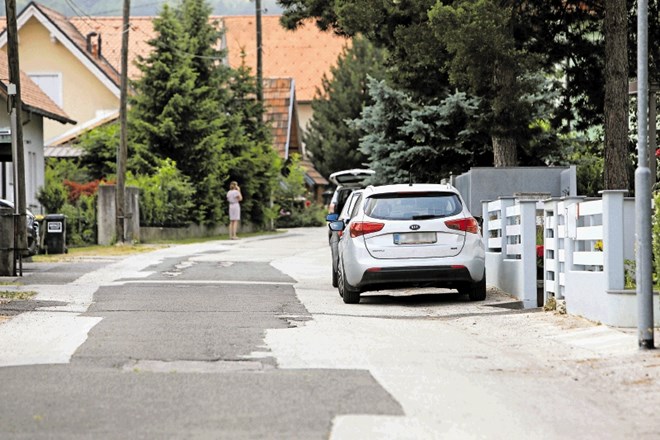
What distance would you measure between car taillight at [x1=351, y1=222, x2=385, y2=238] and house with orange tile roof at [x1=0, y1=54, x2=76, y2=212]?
64.4 feet

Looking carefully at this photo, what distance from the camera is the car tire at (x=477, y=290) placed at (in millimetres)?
17672

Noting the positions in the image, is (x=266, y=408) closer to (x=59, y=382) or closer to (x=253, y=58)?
(x=59, y=382)

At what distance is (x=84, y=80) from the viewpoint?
5634cm

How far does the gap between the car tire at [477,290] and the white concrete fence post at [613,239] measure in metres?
4.57

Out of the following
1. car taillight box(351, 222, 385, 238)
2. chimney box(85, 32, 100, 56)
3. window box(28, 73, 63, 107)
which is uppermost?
chimney box(85, 32, 100, 56)

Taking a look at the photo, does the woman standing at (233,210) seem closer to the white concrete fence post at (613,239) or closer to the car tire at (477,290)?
the car tire at (477,290)

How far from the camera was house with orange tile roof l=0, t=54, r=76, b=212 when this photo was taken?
3725 cm

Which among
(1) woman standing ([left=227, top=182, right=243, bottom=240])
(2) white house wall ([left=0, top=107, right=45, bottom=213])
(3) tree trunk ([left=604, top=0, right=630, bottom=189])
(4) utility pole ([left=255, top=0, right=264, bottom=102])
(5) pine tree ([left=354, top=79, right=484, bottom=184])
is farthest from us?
(4) utility pole ([left=255, top=0, right=264, bottom=102])

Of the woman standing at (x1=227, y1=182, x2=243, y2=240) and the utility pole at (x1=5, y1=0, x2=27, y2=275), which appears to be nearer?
the utility pole at (x1=5, y1=0, x2=27, y2=275)

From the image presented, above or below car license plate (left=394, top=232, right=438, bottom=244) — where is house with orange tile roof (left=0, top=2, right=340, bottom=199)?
above

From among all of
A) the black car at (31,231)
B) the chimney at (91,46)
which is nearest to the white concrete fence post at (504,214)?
the black car at (31,231)

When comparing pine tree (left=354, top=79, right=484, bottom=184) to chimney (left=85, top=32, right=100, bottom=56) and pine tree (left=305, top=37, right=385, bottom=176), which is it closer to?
chimney (left=85, top=32, right=100, bottom=56)

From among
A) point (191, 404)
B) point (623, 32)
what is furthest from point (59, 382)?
point (623, 32)

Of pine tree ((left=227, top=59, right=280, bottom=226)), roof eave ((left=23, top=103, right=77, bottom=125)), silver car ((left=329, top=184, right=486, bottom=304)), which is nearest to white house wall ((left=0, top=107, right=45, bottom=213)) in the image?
roof eave ((left=23, top=103, right=77, bottom=125))
